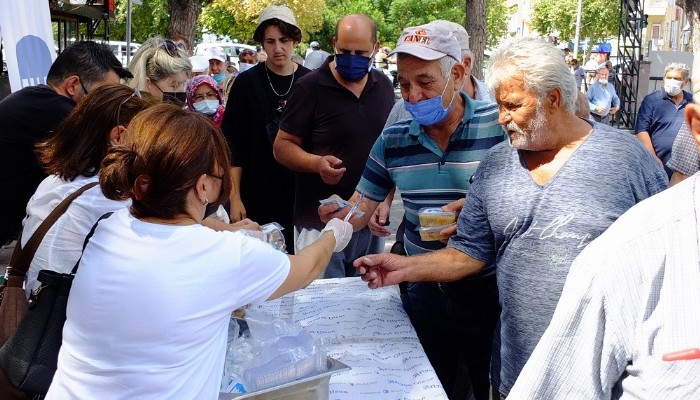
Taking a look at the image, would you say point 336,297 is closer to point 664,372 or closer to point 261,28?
point 664,372

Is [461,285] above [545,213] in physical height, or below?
below

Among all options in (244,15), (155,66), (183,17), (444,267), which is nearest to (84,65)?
(155,66)

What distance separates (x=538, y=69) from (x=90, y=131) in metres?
1.49

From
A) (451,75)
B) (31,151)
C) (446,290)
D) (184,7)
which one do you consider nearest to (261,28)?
(31,151)

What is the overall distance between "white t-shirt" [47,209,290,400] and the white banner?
3607 mm

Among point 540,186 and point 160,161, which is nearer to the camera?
point 160,161

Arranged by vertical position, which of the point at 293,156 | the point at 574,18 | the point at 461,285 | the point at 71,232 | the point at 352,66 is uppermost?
the point at 352,66

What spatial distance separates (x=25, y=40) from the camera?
5.11 metres

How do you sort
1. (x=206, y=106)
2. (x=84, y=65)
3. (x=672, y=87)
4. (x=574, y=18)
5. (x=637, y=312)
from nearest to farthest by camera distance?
(x=637, y=312), (x=84, y=65), (x=206, y=106), (x=672, y=87), (x=574, y=18)

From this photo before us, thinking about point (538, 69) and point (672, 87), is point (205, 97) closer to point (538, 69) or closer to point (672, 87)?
point (538, 69)

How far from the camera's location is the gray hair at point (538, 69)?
7.87ft

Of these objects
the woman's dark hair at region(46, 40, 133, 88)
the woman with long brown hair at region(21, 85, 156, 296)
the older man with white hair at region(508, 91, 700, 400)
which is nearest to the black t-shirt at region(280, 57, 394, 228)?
the woman's dark hair at region(46, 40, 133, 88)

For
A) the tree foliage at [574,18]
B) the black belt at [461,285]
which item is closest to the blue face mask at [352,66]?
the black belt at [461,285]

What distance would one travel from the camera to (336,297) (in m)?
3.05
